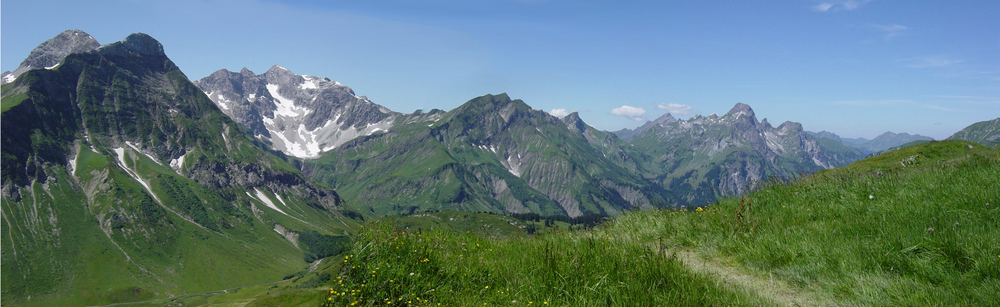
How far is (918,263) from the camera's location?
5.73m

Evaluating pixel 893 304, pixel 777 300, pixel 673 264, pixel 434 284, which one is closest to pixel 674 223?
pixel 673 264

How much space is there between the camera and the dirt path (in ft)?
18.3

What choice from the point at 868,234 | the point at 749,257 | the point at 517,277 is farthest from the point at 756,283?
the point at 517,277

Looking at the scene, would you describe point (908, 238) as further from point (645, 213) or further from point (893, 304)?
point (645, 213)

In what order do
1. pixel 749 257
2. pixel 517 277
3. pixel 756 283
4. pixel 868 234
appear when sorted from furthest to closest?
pixel 749 257 < pixel 868 234 < pixel 517 277 < pixel 756 283

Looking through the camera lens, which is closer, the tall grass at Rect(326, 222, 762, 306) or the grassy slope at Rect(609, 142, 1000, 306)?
the grassy slope at Rect(609, 142, 1000, 306)

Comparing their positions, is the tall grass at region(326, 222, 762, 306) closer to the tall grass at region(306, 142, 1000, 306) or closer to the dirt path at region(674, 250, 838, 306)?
the tall grass at region(306, 142, 1000, 306)

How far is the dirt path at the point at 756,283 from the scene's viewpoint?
18.3 ft

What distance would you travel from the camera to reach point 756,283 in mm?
6258

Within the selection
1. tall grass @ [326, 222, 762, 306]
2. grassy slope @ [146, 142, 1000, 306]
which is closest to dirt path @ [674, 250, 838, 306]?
grassy slope @ [146, 142, 1000, 306]

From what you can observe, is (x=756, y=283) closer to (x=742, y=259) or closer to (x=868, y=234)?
(x=742, y=259)

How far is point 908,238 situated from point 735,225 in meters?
2.40

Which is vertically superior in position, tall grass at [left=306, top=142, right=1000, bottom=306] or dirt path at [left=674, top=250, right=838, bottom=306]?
tall grass at [left=306, top=142, right=1000, bottom=306]

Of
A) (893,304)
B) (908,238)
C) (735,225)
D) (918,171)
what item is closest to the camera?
(893,304)
